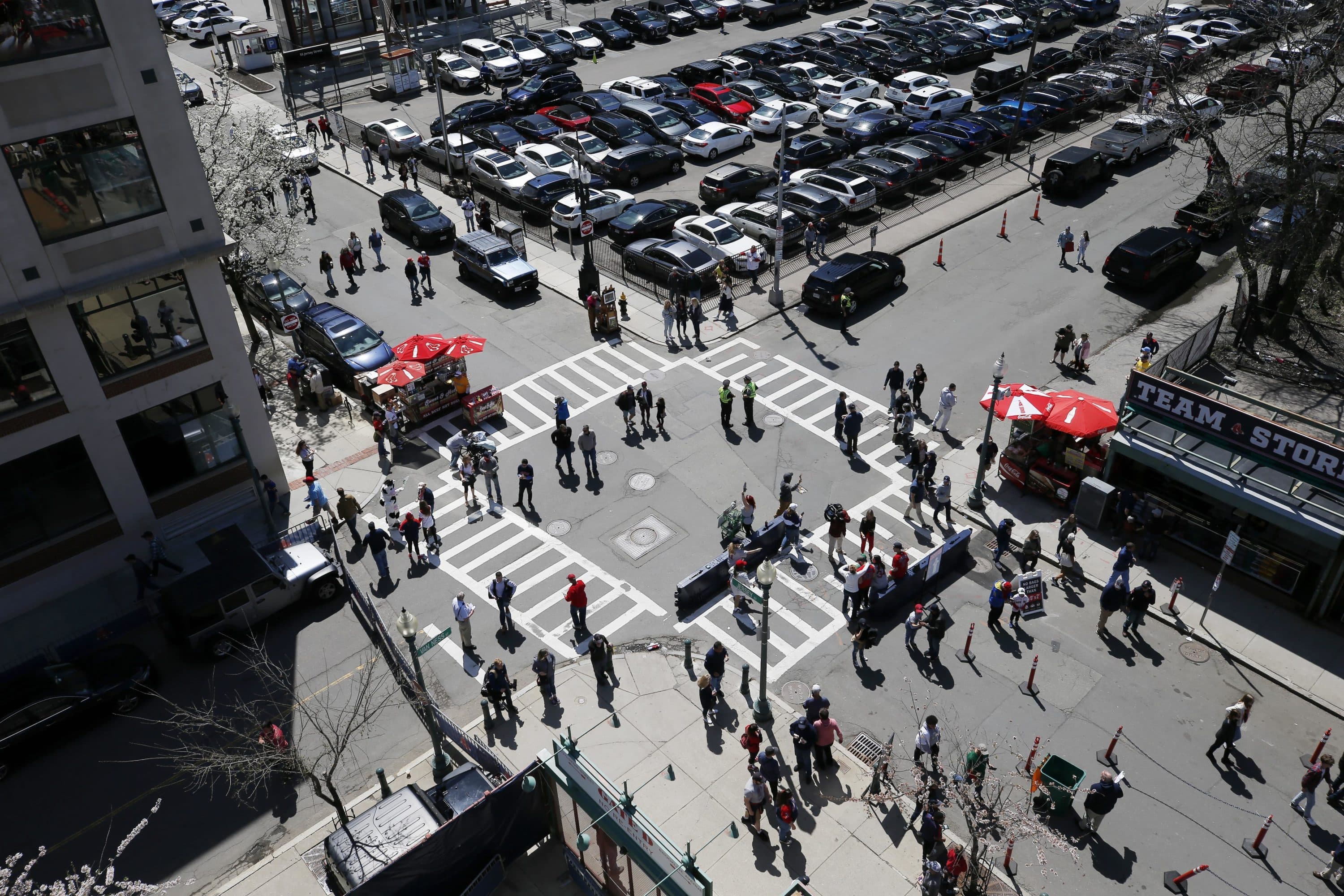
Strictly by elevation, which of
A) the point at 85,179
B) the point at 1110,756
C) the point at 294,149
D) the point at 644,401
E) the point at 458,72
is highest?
the point at 85,179

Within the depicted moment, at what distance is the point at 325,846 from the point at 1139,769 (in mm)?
14995

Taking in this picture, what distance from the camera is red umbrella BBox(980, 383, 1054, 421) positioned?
2459 cm

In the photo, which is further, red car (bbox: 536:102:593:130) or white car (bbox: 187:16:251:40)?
white car (bbox: 187:16:251:40)

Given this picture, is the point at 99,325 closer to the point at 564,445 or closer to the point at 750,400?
the point at 564,445

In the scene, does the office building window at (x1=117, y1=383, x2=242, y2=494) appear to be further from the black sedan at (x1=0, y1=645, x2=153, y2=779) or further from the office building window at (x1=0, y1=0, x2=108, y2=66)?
the office building window at (x1=0, y1=0, x2=108, y2=66)

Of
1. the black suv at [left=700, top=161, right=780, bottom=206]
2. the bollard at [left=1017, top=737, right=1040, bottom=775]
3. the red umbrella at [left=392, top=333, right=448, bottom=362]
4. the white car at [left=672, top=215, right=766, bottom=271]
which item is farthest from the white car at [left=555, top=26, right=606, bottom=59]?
the bollard at [left=1017, top=737, right=1040, bottom=775]

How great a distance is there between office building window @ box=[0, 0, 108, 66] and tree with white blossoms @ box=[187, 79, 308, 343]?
304 inches

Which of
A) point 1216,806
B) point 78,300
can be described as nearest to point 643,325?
point 78,300

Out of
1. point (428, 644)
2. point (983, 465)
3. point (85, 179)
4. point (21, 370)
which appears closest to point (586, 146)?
point (85, 179)

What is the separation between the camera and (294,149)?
136 ft

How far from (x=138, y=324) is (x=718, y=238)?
20.5 metres

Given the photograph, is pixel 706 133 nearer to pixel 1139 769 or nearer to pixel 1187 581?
pixel 1187 581

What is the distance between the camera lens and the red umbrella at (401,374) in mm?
27906

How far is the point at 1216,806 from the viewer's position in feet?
59.2
